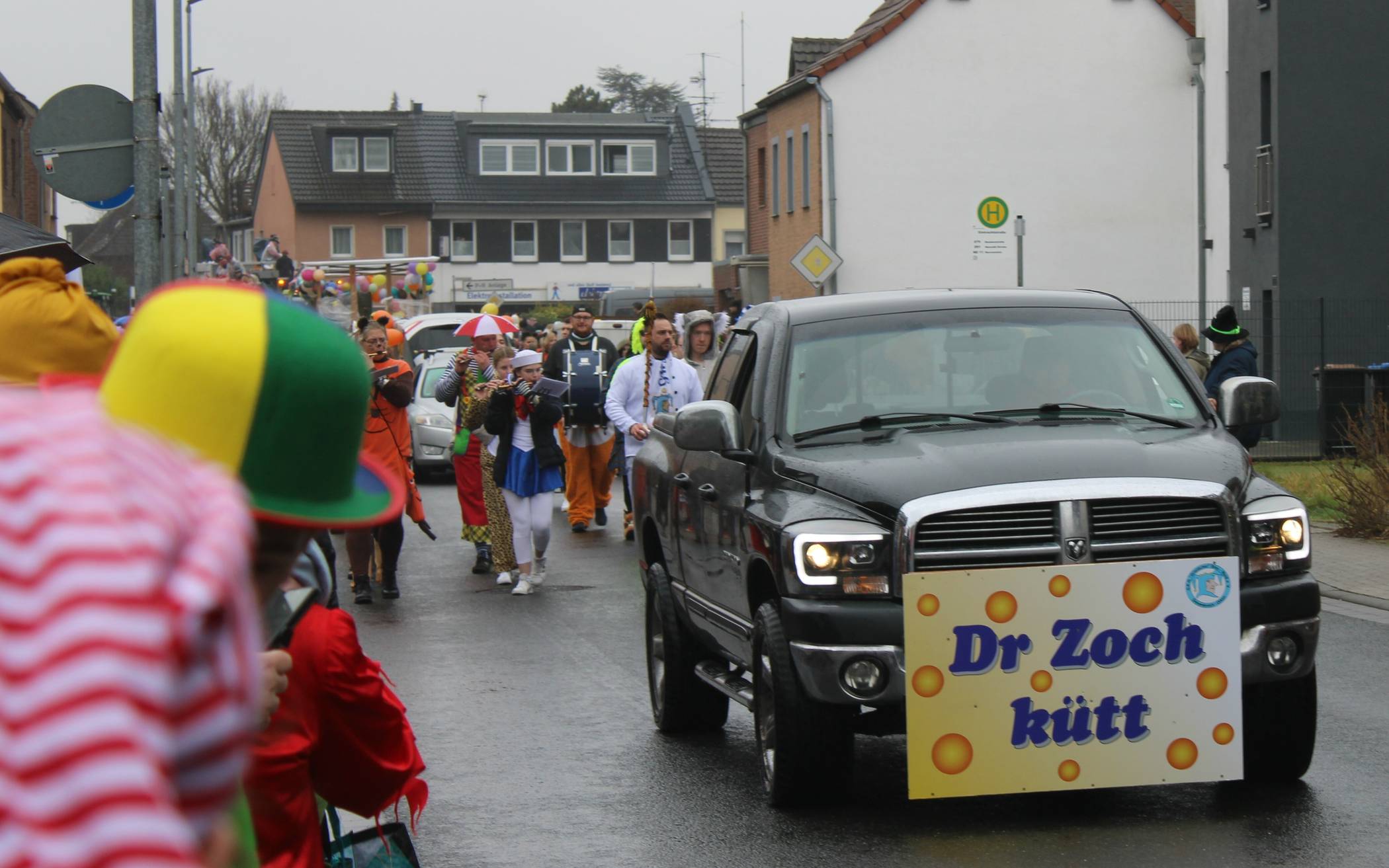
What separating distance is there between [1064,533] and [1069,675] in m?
0.48

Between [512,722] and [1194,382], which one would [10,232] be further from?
[1194,382]

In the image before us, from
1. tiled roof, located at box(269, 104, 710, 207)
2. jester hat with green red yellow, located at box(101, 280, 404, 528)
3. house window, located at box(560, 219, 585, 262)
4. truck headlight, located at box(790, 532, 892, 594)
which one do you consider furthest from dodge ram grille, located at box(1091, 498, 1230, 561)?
house window, located at box(560, 219, 585, 262)

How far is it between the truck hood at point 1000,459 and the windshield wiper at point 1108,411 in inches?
4.3

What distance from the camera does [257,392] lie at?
167cm

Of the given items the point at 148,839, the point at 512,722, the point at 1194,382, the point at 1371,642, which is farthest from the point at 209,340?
the point at 1371,642

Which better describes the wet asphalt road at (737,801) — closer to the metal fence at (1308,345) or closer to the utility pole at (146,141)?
the utility pole at (146,141)

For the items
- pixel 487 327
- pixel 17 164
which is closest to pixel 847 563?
pixel 487 327

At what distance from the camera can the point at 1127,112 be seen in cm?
4431

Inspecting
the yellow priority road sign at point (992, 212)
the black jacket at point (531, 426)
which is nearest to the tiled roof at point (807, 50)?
the yellow priority road sign at point (992, 212)

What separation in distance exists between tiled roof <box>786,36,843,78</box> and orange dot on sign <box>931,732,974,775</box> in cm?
4335

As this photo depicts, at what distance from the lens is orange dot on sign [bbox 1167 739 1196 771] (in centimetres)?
667

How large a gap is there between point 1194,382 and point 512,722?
3507mm

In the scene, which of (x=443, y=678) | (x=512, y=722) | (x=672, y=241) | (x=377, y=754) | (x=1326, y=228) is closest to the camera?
(x=377, y=754)

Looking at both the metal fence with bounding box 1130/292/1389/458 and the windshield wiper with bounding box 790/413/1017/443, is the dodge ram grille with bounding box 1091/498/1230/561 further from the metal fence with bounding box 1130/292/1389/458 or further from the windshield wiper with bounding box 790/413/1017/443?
the metal fence with bounding box 1130/292/1389/458
